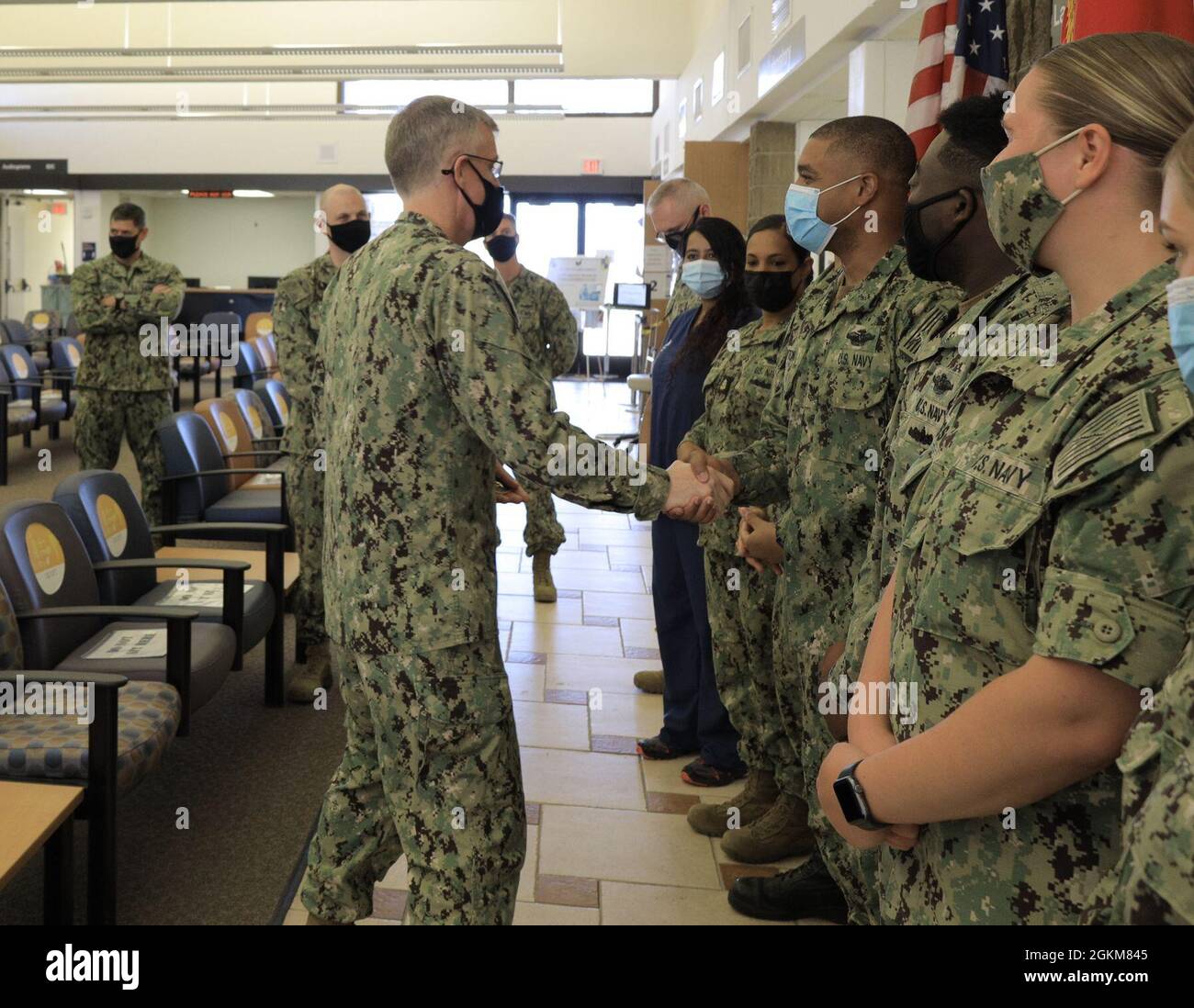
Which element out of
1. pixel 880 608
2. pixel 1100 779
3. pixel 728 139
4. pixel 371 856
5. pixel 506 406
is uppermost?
pixel 728 139

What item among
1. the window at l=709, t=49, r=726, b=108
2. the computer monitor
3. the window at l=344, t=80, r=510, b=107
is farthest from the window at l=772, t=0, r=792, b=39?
the window at l=344, t=80, r=510, b=107

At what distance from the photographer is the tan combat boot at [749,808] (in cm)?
307

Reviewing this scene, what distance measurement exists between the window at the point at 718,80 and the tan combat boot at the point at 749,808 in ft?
22.2

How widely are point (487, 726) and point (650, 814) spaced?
4.60ft

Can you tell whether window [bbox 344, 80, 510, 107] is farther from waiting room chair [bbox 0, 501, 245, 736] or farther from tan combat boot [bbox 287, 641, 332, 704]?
waiting room chair [bbox 0, 501, 245, 736]

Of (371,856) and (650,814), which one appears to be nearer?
(371,856)

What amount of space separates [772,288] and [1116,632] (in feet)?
Answer: 6.91

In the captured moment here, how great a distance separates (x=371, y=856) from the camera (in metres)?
2.15

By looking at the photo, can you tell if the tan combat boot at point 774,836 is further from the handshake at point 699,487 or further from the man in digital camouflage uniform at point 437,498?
the man in digital camouflage uniform at point 437,498

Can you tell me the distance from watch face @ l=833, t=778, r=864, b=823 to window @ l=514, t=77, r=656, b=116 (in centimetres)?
1548

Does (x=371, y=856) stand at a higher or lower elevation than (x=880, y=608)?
lower

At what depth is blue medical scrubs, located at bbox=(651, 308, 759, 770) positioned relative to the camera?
11.0 ft
